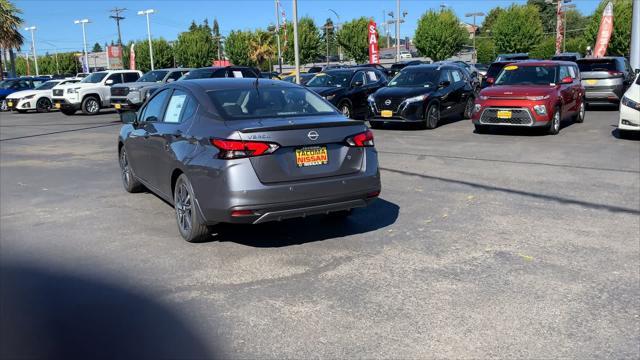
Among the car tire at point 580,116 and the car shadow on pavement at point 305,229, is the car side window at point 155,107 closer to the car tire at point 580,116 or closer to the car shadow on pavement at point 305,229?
the car shadow on pavement at point 305,229

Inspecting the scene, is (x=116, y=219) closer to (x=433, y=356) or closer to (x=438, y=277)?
(x=438, y=277)

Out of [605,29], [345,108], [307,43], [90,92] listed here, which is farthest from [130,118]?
[307,43]

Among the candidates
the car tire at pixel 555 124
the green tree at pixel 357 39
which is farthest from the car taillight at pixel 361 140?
the green tree at pixel 357 39

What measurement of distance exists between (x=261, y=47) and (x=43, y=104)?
44.4 metres

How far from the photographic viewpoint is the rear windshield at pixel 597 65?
18.6 m

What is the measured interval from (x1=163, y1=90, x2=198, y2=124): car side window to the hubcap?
0.72 m

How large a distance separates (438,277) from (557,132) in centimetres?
1030

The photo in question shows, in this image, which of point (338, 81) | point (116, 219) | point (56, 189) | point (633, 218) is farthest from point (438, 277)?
point (338, 81)

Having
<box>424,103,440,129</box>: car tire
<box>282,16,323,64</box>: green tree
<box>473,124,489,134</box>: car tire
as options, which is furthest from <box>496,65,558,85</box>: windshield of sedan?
<box>282,16,323,64</box>: green tree

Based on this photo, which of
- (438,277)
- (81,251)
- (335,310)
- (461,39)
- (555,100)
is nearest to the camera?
(335,310)

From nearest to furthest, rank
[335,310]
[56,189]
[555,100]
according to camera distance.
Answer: [335,310] → [56,189] → [555,100]

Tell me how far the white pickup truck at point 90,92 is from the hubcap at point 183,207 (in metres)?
20.6

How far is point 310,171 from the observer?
16.6ft

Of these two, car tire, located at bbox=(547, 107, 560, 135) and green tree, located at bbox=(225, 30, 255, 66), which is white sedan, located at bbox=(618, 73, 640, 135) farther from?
green tree, located at bbox=(225, 30, 255, 66)
